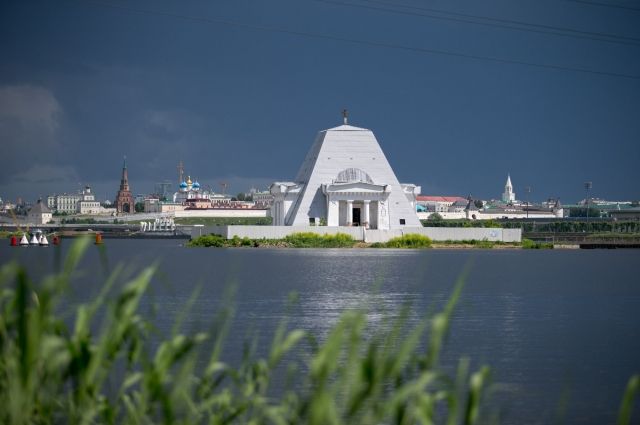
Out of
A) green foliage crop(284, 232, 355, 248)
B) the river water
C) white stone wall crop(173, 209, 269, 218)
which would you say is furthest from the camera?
white stone wall crop(173, 209, 269, 218)

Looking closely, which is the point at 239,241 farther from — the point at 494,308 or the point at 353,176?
the point at 494,308

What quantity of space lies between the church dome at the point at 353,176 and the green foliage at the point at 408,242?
182 inches

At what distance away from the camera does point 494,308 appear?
23.9 metres

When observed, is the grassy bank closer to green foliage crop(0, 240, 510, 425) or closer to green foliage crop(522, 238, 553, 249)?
green foliage crop(522, 238, 553, 249)

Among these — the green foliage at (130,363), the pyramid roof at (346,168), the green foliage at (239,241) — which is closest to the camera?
the green foliage at (130,363)

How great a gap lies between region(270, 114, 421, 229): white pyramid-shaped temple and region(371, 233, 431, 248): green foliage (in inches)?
127

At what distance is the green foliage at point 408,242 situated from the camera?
189ft

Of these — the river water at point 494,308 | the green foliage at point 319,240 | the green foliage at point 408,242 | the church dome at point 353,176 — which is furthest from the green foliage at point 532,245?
the river water at point 494,308

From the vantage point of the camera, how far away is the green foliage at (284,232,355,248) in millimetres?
57562

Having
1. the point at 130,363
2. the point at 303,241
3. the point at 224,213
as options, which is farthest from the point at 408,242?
the point at 224,213

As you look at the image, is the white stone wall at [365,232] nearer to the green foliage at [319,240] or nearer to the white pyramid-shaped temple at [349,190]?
the green foliage at [319,240]

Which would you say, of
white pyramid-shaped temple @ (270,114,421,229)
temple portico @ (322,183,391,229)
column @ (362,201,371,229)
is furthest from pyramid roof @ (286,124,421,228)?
column @ (362,201,371,229)

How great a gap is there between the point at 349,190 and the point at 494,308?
36.3m

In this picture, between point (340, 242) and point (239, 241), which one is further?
point (239, 241)
